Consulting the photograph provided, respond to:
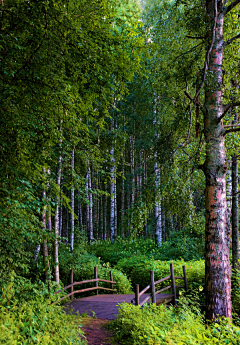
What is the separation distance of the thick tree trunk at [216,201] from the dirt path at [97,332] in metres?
2.52

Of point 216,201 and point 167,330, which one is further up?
point 216,201

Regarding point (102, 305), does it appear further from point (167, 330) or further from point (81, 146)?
point (81, 146)

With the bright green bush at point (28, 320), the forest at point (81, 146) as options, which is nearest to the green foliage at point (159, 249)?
the forest at point (81, 146)

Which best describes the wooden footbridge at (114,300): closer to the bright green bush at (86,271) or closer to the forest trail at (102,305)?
the forest trail at (102,305)

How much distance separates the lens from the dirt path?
5.47m

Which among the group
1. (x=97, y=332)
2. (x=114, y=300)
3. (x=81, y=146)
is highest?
(x=81, y=146)

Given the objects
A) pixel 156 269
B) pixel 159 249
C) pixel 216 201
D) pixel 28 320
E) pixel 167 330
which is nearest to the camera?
pixel 28 320

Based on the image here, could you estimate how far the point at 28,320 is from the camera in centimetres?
351

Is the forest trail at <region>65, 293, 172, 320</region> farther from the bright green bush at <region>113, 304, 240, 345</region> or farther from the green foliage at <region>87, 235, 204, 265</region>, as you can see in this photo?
the green foliage at <region>87, 235, 204, 265</region>

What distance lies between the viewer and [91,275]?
10977 mm

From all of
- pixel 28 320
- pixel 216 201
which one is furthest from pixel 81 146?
pixel 28 320

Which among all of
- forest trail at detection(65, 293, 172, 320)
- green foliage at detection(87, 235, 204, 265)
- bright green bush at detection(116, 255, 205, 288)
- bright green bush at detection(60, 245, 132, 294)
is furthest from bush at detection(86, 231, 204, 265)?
forest trail at detection(65, 293, 172, 320)

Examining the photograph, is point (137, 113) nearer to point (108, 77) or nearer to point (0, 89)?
point (108, 77)

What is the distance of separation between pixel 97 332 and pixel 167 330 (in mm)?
2505
